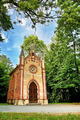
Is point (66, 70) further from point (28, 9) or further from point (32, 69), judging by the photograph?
point (28, 9)

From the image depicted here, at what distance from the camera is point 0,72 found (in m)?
33.7

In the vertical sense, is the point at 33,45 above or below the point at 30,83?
above

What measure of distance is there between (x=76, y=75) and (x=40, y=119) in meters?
23.7

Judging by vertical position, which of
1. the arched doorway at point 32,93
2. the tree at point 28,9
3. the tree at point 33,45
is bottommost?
the arched doorway at point 32,93

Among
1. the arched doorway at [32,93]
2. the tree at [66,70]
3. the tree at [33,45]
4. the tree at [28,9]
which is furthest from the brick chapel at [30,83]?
the tree at [28,9]

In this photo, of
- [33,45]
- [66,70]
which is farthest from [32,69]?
[33,45]

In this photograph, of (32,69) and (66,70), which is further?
(66,70)

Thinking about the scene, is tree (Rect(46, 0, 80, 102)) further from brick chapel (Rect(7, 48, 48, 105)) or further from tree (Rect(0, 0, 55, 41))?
tree (Rect(0, 0, 55, 41))

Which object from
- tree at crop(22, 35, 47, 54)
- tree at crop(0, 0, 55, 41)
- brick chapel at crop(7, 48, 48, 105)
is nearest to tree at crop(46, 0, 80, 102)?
brick chapel at crop(7, 48, 48, 105)

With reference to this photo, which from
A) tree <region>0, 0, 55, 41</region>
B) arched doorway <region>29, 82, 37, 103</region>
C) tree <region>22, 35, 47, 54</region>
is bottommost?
arched doorway <region>29, 82, 37, 103</region>

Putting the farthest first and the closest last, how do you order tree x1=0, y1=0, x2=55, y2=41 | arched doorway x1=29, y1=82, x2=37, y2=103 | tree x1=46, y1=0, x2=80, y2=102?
tree x1=46, y1=0, x2=80, y2=102, arched doorway x1=29, y1=82, x2=37, y2=103, tree x1=0, y1=0, x2=55, y2=41

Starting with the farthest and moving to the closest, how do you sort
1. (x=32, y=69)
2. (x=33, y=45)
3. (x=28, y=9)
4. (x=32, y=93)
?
(x=33, y=45)
(x=32, y=69)
(x=32, y=93)
(x=28, y=9)

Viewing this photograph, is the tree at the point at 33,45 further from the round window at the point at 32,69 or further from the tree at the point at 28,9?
the tree at the point at 28,9

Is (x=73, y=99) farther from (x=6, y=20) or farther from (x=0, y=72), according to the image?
(x=6, y=20)
